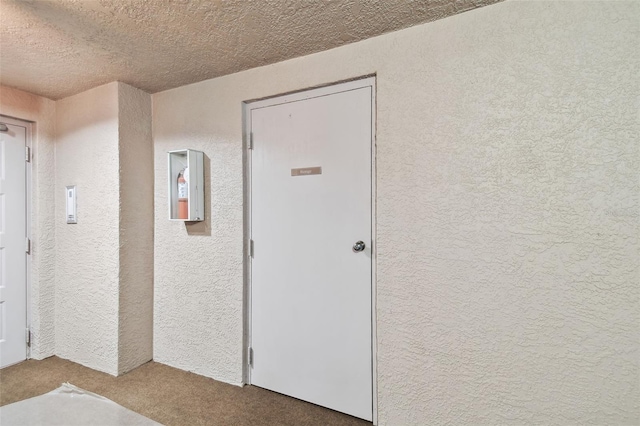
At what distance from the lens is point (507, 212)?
1.55 m

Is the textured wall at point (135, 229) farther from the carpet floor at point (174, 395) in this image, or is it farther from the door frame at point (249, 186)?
the door frame at point (249, 186)

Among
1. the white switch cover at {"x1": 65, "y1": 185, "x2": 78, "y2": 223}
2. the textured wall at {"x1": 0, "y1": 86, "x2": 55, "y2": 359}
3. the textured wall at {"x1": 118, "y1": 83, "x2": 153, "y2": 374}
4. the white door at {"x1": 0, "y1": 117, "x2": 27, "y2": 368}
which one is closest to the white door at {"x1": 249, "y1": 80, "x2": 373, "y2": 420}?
the textured wall at {"x1": 118, "y1": 83, "x2": 153, "y2": 374}

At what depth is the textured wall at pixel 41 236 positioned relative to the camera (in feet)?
8.84

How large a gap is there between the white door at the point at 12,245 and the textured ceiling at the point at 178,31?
2.00 feet

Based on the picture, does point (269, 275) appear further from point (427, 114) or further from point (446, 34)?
point (446, 34)

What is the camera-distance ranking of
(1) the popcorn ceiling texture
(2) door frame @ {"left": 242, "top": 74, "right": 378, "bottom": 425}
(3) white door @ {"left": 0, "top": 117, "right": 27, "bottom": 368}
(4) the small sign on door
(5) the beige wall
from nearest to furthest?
(1) the popcorn ceiling texture → (2) door frame @ {"left": 242, "top": 74, "right": 378, "bottom": 425} → (4) the small sign on door → (5) the beige wall → (3) white door @ {"left": 0, "top": 117, "right": 27, "bottom": 368}

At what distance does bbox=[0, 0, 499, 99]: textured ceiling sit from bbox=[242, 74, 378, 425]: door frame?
0.25 m

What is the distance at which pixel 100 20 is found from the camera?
5.45 feet

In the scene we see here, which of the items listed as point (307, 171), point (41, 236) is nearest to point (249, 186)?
point (307, 171)

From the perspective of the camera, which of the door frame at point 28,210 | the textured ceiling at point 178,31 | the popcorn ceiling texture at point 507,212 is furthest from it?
the door frame at point 28,210

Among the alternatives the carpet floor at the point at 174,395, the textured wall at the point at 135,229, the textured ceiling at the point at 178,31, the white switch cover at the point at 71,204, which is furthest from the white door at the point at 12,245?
the textured wall at the point at 135,229

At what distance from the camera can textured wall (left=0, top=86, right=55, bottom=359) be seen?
2.70 m

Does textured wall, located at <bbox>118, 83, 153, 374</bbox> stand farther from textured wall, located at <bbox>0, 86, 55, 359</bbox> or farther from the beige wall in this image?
textured wall, located at <bbox>0, 86, 55, 359</bbox>

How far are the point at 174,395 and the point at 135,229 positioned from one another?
1.32 m
